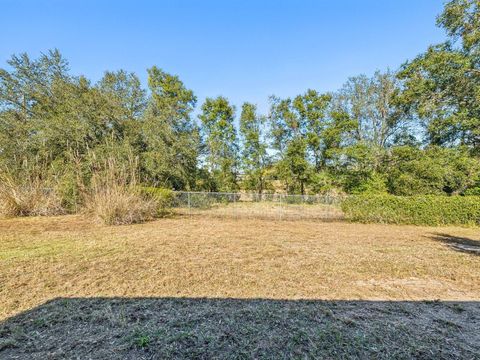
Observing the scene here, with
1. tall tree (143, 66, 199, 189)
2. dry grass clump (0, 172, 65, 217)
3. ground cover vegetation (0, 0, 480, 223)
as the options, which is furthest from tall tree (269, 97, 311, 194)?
dry grass clump (0, 172, 65, 217)

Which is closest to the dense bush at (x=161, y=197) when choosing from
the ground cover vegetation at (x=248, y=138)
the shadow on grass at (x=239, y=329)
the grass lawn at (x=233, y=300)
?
the ground cover vegetation at (x=248, y=138)

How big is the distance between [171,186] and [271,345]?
1212cm

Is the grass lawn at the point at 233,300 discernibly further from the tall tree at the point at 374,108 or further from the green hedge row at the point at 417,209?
the tall tree at the point at 374,108

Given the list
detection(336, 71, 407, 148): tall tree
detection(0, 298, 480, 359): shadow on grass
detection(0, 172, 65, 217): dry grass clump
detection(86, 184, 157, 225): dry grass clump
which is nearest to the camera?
detection(0, 298, 480, 359): shadow on grass

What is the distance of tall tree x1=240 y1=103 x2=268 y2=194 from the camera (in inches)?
746

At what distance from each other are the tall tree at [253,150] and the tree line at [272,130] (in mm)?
87

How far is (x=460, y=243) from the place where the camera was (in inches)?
243

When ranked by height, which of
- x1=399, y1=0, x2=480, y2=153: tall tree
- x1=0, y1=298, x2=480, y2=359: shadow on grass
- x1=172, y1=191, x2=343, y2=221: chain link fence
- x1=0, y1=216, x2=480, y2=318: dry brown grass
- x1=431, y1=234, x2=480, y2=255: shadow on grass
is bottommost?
x1=431, y1=234, x2=480, y2=255: shadow on grass

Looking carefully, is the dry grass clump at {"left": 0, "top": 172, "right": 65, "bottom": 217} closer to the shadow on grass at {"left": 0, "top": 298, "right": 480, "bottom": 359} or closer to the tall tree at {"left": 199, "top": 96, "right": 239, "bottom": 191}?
the shadow on grass at {"left": 0, "top": 298, "right": 480, "bottom": 359}

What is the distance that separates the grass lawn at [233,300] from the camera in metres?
1.85

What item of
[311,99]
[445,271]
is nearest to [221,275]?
[445,271]

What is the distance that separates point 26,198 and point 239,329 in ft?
34.8

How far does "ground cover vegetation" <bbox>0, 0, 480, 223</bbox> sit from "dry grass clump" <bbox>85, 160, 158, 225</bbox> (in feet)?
0.20

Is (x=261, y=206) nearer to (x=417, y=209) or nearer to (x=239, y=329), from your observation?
(x=417, y=209)
